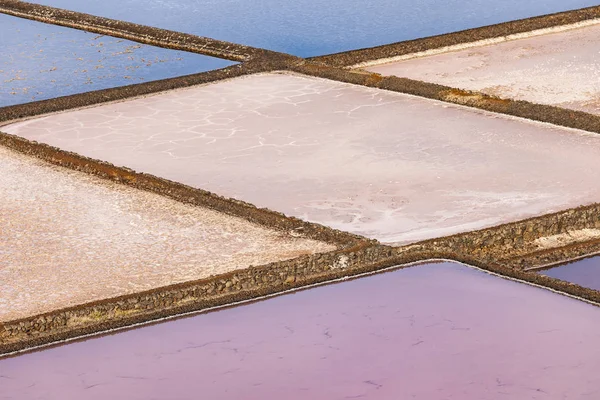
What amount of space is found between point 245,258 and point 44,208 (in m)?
0.98

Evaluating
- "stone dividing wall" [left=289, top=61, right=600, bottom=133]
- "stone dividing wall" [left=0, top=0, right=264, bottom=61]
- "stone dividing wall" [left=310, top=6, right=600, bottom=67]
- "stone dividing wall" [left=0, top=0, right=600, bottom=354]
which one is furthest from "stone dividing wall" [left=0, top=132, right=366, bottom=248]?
"stone dividing wall" [left=310, top=6, right=600, bottom=67]

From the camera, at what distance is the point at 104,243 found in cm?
423

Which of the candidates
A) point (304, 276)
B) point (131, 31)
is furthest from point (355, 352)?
point (131, 31)

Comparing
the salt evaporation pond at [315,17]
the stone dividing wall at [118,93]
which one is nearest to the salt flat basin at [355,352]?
the stone dividing wall at [118,93]

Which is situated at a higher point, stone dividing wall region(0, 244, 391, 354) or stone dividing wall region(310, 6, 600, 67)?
stone dividing wall region(310, 6, 600, 67)

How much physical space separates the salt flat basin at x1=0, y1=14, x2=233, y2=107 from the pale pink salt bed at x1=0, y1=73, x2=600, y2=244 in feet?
1.36

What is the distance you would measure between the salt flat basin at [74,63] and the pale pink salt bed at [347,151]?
416mm

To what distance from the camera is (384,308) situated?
12.0 feet

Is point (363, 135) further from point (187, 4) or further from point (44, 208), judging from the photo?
point (187, 4)

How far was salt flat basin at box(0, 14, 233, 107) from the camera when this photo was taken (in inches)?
246

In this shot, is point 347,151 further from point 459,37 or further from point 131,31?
point 131,31

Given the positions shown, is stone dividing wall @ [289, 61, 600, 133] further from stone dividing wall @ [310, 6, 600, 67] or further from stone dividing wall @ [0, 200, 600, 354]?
stone dividing wall @ [0, 200, 600, 354]

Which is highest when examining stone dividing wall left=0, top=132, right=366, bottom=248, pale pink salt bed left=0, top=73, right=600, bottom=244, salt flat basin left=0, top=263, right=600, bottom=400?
pale pink salt bed left=0, top=73, right=600, bottom=244

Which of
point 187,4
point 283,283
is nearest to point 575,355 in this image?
point 283,283
